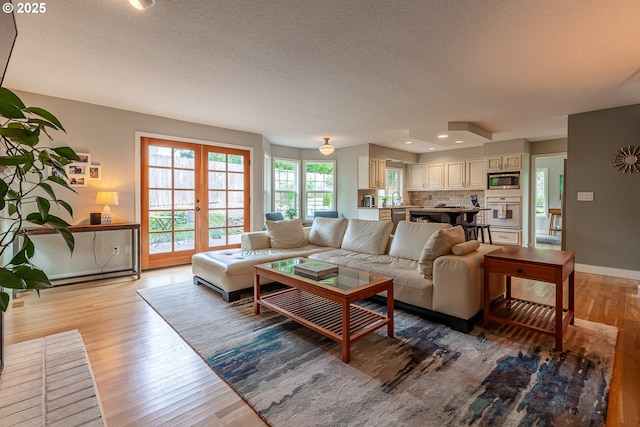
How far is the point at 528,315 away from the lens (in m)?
2.80

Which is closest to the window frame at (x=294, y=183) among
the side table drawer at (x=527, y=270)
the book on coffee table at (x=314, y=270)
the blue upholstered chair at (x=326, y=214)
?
the blue upholstered chair at (x=326, y=214)

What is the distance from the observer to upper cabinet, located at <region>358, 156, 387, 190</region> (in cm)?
709

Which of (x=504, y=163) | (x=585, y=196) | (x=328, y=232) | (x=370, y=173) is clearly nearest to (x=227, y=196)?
(x=328, y=232)

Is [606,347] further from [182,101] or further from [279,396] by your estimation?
[182,101]

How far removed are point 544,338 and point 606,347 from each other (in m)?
0.39

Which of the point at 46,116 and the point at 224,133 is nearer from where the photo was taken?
the point at 46,116

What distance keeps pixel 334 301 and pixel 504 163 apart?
20.3 ft

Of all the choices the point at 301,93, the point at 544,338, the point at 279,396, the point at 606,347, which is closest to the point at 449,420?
the point at 279,396

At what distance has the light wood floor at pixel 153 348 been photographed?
167 cm

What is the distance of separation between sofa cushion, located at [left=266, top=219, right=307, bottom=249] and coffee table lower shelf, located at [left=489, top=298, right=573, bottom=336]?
→ 8.36 ft

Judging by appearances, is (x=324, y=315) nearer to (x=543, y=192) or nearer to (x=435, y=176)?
(x=435, y=176)

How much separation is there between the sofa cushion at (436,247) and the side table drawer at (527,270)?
1.20 ft

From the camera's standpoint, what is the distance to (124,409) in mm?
1684

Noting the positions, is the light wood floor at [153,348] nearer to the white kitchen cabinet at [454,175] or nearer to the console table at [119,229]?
the console table at [119,229]
